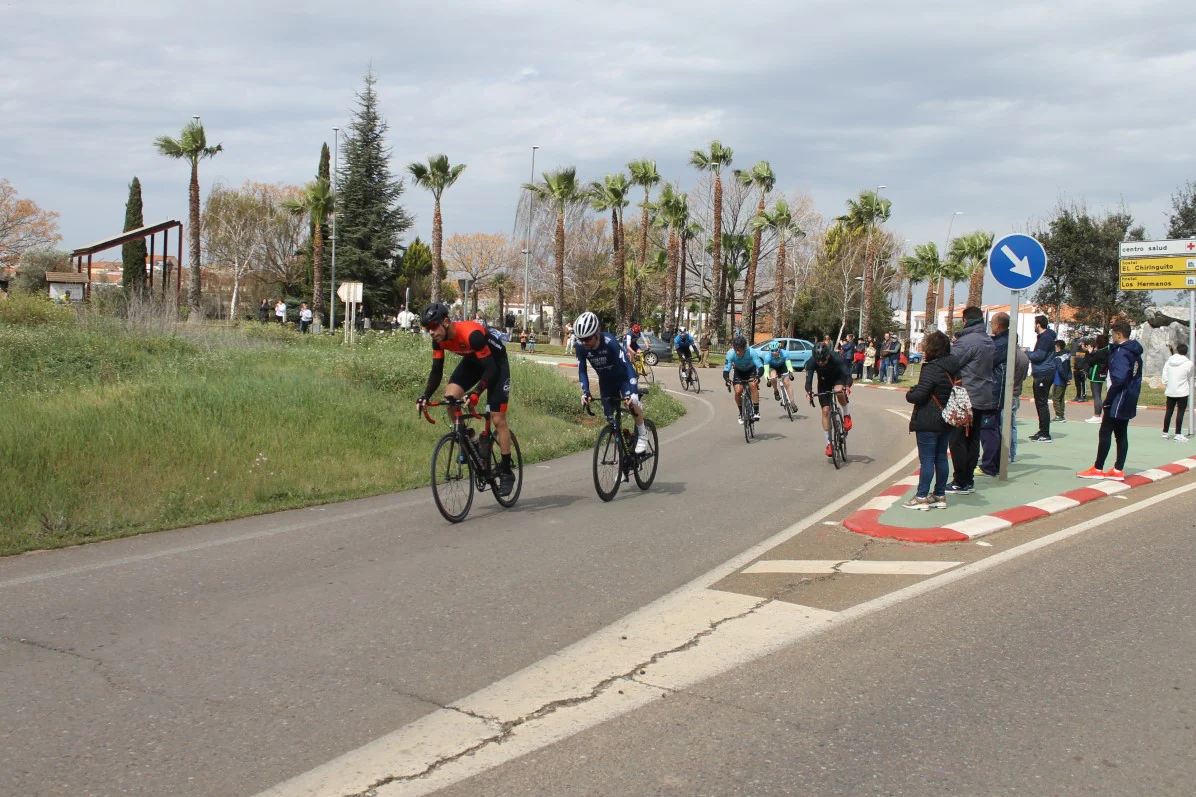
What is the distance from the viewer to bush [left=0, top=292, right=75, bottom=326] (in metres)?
18.9

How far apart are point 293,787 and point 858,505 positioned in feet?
24.9

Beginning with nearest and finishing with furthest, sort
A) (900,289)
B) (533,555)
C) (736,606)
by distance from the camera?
1. (736,606)
2. (533,555)
3. (900,289)

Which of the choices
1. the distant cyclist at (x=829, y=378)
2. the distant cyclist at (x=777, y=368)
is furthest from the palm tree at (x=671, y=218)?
the distant cyclist at (x=829, y=378)

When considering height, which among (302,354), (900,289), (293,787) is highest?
(900,289)

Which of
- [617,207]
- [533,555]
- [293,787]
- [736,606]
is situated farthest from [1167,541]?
[617,207]

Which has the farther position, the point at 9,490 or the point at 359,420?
the point at 359,420

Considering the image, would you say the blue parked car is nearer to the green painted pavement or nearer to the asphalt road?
the green painted pavement

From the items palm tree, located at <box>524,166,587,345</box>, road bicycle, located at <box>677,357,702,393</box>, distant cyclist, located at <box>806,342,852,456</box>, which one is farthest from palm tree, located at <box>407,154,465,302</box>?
distant cyclist, located at <box>806,342,852,456</box>

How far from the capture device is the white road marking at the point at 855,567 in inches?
277

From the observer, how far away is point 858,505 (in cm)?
1008

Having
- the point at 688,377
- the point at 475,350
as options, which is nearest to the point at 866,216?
the point at 688,377

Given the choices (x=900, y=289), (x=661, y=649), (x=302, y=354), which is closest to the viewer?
(x=661, y=649)

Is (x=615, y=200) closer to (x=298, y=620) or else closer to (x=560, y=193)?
(x=560, y=193)

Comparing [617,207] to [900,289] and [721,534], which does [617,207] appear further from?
[721,534]
